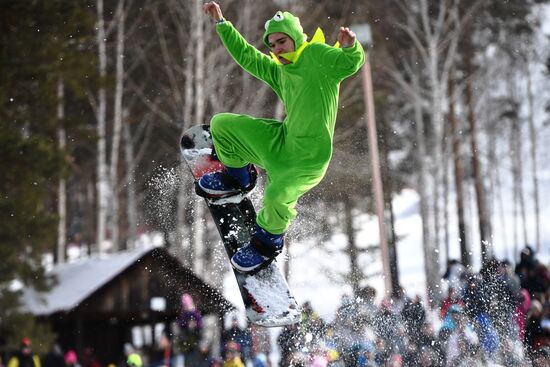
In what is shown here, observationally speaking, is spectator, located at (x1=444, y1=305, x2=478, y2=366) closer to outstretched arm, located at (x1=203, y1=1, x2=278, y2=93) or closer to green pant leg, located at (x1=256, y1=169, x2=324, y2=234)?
green pant leg, located at (x1=256, y1=169, x2=324, y2=234)

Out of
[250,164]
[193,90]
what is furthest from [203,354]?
[193,90]

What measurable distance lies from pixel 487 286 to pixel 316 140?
459 centimetres

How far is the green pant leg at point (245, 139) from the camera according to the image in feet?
16.2

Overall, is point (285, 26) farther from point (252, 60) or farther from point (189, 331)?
point (189, 331)

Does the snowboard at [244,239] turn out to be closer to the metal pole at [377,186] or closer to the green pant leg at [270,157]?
the green pant leg at [270,157]

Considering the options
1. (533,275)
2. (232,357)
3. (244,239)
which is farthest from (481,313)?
(244,239)

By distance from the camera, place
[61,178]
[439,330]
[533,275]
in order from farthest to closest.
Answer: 1. [61,178]
2. [533,275]
3. [439,330]

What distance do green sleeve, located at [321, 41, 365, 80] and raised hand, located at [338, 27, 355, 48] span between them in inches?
1.5

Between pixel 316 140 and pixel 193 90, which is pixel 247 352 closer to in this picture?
pixel 316 140

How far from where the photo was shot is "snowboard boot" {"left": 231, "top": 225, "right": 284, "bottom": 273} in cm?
516

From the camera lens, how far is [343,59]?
4.62 meters

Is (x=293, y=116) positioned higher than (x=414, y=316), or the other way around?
(x=293, y=116)

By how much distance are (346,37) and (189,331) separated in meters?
7.08

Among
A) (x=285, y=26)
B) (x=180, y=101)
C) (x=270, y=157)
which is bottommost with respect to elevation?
(x=270, y=157)
